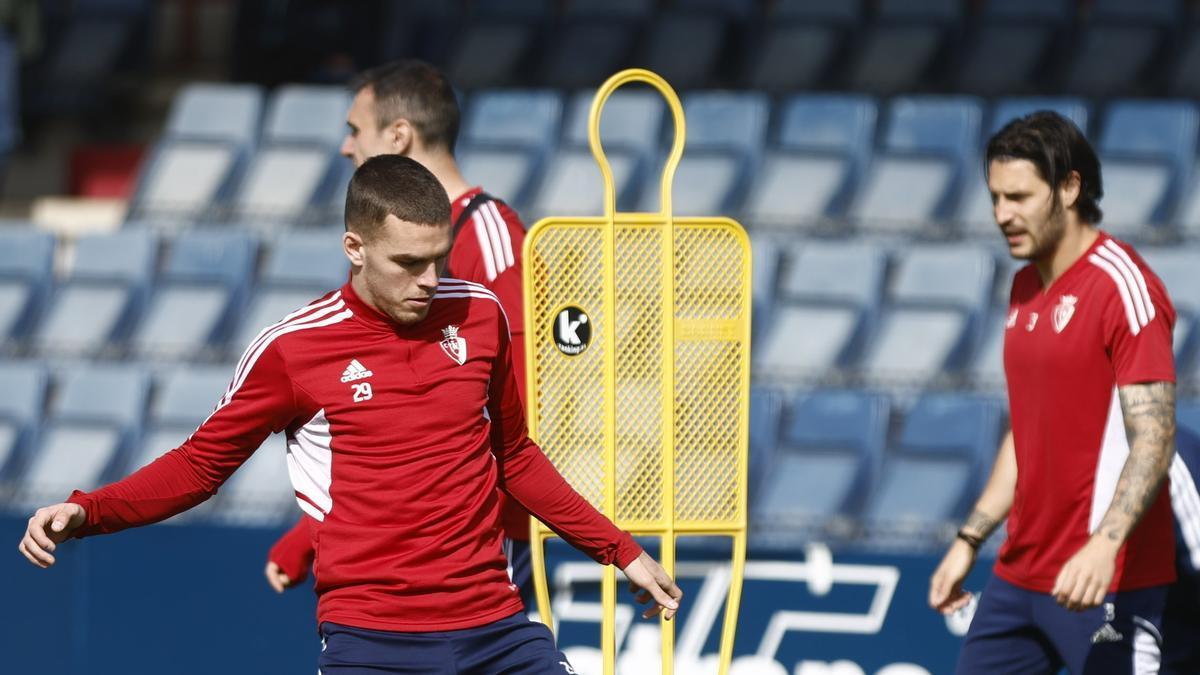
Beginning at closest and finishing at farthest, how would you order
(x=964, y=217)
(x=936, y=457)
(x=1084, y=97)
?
(x=936, y=457)
(x=964, y=217)
(x=1084, y=97)

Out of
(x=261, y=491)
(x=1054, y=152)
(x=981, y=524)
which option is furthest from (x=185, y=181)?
(x=1054, y=152)

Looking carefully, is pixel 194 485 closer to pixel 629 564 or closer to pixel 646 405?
pixel 629 564

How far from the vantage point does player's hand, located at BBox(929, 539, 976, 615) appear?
3998 millimetres

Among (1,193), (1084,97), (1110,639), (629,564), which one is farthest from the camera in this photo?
(1,193)

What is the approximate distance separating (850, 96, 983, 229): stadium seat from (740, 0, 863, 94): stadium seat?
4.17 feet

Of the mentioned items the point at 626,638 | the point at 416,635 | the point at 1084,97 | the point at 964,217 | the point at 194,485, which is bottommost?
the point at 626,638

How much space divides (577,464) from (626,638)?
118cm

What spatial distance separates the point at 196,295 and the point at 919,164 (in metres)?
3.88

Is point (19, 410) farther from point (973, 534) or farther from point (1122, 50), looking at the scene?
point (1122, 50)

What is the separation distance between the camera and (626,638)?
17.1ft

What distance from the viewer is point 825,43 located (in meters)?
10.6

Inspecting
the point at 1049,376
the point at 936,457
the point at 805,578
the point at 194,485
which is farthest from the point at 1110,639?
the point at 936,457

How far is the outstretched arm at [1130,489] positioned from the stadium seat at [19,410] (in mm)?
6454

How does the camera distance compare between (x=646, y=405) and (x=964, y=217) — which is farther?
(x=964, y=217)
